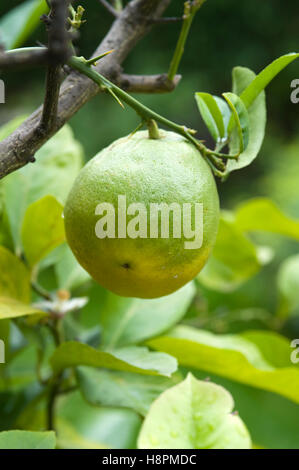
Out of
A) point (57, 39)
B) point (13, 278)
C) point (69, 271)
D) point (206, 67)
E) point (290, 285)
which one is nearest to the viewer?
point (57, 39)

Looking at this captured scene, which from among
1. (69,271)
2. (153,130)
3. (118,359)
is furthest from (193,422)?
(69,271)

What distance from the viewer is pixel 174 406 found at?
11.8 inches

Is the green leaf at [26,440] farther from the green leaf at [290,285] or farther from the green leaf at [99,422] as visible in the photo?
the green leaf at [290,285]

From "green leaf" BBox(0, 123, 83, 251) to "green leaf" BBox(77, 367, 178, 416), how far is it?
5.7 inches

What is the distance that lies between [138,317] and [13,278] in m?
0.13

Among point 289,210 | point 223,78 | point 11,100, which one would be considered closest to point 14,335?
point 289,210

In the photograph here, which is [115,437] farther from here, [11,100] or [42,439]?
[11,100]

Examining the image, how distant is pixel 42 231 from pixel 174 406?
228mm

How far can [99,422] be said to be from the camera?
665mm

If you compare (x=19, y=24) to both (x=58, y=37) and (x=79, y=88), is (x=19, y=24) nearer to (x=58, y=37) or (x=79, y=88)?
(x=79, y=88)

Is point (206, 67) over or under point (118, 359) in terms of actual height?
under

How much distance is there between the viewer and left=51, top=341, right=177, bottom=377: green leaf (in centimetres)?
37

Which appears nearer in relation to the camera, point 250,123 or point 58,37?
point 58,37

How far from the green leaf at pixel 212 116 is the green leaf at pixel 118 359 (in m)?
0.17
